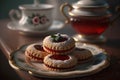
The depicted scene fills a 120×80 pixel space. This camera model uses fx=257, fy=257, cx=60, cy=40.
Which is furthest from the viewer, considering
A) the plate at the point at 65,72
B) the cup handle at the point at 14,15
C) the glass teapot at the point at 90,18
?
the cup handle at the point at 14,15

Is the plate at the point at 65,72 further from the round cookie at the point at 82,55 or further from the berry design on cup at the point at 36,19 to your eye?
the berry design on cup at the point at 36,19

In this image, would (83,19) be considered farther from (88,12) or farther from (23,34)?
(23,34)

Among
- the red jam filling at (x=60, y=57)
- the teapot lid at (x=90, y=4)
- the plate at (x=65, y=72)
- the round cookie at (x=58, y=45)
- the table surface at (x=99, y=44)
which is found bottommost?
the table surface at (x=99, y=44)

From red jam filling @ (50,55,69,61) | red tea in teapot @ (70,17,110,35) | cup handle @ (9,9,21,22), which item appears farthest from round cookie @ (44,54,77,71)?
cup handle @ (9,9,21,22)

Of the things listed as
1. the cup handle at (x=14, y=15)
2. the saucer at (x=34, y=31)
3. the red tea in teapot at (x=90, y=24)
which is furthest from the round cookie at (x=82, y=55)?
the cup handle at (x=14, y=15)

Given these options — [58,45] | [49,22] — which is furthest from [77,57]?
[49,22]
